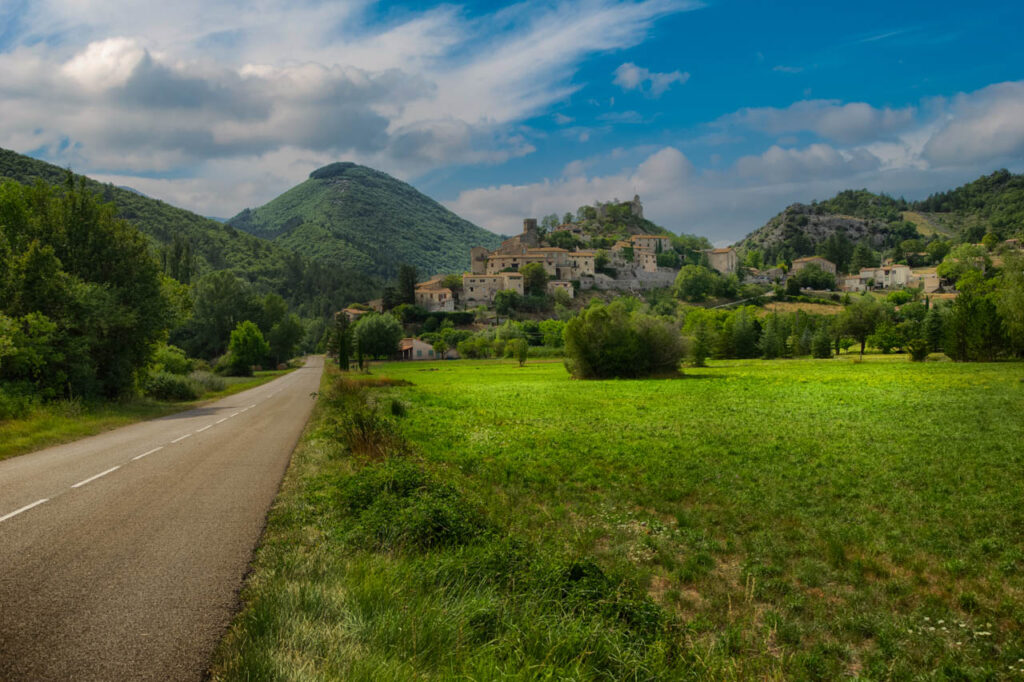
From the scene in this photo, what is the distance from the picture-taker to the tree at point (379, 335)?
107 m

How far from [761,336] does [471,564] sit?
108607 millimetres

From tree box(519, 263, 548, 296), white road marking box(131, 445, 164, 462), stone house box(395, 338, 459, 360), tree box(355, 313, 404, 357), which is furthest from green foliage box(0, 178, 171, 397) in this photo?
tree box(519, 263, 548, 296)

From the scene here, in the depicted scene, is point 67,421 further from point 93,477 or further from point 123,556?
point 123,556

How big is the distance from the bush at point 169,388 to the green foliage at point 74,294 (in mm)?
3638

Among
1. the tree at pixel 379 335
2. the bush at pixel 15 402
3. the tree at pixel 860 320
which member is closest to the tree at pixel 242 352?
the tree at pixel 379 335

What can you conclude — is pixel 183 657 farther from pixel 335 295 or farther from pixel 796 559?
pixel 335 295

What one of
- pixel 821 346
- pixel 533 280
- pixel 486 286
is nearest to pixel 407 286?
pixel 486 286

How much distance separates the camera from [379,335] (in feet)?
356

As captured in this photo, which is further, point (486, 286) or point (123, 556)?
point (486, 286)

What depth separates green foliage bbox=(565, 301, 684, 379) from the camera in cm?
5634

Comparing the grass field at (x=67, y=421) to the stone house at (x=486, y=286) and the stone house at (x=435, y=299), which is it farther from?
the stone house at (x=486, y=286)

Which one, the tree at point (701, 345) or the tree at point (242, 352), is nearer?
→ the tree at point (701, 345)

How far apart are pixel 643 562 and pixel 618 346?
4770 cm

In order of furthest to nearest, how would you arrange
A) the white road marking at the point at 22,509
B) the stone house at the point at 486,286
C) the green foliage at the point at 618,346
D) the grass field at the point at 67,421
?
the stone house at the point at 486,286
the green foliage at the point at 618,346
the grass field at the point at 67,421
the white road marking at the point at 22,509
